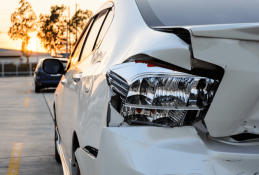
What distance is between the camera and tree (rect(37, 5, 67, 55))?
59.6m

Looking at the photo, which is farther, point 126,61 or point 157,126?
point 126,61

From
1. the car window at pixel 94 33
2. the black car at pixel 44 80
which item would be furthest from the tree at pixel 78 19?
the car window at pixel 94 33

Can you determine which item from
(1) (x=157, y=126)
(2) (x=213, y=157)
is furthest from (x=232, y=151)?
(1) (x=157, y=126)

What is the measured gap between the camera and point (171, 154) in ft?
4.77

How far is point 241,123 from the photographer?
1.53 m

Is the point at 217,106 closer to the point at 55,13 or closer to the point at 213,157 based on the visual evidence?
the point at 213,157

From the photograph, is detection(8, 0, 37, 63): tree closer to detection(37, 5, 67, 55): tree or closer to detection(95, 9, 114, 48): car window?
detection(37, 5, 67, 55): tree

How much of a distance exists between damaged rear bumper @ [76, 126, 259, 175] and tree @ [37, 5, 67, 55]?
6035 centimetres

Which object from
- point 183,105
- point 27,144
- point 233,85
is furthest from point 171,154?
point 27,144

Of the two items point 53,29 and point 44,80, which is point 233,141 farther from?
point 53,29

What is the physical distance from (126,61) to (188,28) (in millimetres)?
349

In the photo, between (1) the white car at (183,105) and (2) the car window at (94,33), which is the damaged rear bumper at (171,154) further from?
(2) the car window at (94,33)

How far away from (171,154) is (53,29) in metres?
61.7

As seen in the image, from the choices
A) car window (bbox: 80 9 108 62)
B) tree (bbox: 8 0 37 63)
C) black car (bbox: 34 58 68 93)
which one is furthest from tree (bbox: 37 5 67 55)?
car window (bbox: 80 9 108 62)
